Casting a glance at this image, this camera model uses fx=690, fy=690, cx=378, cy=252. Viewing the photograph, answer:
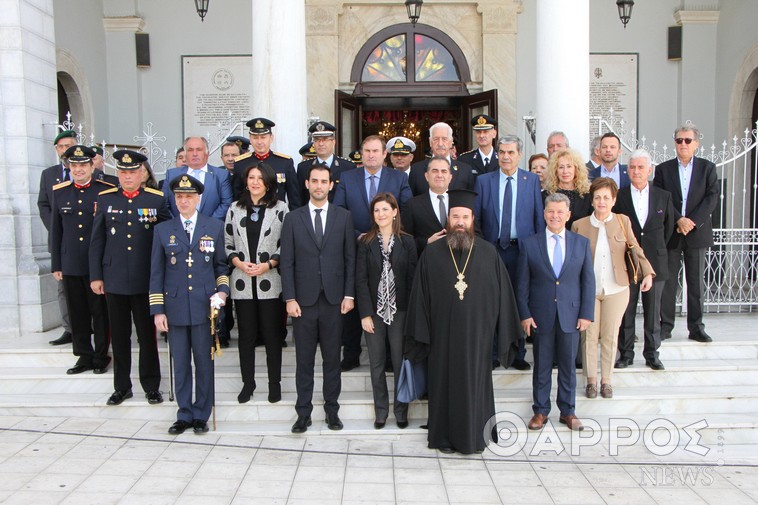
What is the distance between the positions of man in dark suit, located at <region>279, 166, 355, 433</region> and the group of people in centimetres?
1

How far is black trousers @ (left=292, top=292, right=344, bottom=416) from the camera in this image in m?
5.15

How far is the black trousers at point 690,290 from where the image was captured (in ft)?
21.1

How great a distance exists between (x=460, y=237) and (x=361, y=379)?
5.40ft

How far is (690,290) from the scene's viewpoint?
651 centimetres

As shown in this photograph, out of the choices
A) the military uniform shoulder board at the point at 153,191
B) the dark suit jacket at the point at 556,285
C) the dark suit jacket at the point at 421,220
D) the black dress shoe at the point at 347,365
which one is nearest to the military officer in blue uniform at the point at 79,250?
the military uniform shoulder board at the point at 153,191

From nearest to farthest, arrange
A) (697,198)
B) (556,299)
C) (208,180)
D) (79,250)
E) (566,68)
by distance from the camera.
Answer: (556,299), (79,250), (208,180), (697,198), (566,68)

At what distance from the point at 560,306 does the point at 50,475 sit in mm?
3627

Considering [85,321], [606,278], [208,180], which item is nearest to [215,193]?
[208,180]

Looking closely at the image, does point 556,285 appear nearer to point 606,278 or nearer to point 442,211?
point 606,278

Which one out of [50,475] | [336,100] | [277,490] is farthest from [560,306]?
[336,100]

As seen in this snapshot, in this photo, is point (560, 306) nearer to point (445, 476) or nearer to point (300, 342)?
point (445, 476)

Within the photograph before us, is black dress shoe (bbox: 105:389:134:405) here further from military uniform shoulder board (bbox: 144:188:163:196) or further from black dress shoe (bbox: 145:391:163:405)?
military uniform shoulder board (bbox: 144:188:163:196)

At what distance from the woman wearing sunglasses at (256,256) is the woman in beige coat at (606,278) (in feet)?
8.00

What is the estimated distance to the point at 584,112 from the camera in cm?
737
